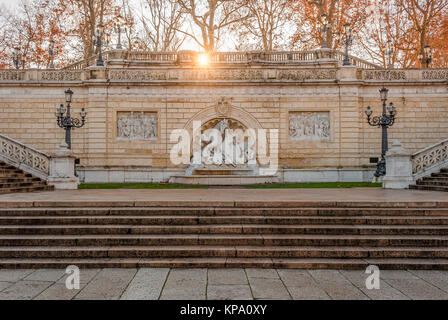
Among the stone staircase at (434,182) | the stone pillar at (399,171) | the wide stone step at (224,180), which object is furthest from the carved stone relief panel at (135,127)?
the stone staircase at (434,182)

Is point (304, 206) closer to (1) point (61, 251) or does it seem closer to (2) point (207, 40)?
(1) point (61, 251)

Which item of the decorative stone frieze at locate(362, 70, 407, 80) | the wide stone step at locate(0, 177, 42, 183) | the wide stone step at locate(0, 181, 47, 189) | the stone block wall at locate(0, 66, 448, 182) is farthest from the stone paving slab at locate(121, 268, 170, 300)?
the decorative stone frieze at locate(362, 70, 407, 80)

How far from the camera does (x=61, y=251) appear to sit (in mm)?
5973

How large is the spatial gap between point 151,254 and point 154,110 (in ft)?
47.6

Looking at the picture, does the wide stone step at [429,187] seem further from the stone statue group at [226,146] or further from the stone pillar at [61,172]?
the stone pillar at [61,172]

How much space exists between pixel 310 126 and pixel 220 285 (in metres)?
16.1

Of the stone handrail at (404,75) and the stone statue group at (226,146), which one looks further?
the stone handrail at (404,75)

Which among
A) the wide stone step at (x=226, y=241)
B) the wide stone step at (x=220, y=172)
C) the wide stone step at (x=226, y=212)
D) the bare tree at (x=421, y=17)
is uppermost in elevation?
the bare tree at (x=421, y=17)

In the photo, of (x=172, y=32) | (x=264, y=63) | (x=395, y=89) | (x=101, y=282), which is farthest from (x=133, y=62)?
(x=101, y=282)

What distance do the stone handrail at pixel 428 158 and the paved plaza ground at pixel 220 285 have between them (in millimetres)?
9468

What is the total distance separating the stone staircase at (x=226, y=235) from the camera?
580cm

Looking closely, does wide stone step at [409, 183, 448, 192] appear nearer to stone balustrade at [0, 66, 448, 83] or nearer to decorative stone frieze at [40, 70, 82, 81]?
stone balustrade at [0, 66, 448, 83]

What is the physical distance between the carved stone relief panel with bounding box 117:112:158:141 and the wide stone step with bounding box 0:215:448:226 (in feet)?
41.5

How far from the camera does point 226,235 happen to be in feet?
21.7
